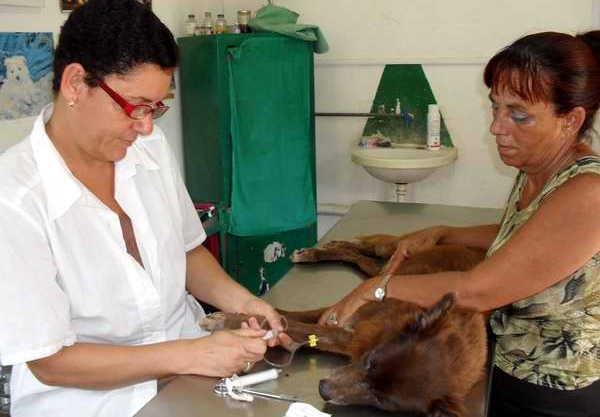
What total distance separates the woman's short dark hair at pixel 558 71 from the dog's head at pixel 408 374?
664 mm

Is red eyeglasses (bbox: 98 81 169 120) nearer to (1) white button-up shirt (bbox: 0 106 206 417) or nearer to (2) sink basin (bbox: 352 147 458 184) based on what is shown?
(1) white button-up shirt (bbox: 0 106 206 417)

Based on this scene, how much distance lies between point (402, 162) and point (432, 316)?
2.36m

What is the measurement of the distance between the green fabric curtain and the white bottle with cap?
2.73ft

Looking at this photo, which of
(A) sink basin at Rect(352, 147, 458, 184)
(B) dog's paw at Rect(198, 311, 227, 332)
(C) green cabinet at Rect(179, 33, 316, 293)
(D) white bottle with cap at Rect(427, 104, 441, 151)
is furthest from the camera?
(D) white bottle with cap at Rect(427, 104, 441, 151)

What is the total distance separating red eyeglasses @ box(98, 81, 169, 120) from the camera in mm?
1438

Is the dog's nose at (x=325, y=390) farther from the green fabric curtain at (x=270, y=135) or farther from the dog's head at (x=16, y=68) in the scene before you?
the green fabric curtain at (x=270, y=135)

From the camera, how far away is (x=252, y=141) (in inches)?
147

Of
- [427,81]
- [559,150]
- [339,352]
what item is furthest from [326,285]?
[427,81]

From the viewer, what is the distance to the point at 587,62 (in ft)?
5.59

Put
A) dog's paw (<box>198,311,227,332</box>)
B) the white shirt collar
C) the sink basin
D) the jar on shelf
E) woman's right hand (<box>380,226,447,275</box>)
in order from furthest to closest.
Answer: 1. the jar on shelf
2. the sink basin
3. woman's right hand (<box>380,226,447,275</box>)
4. dog's paw (<box>198,311,227,332</box>)
5. the white shirt collar

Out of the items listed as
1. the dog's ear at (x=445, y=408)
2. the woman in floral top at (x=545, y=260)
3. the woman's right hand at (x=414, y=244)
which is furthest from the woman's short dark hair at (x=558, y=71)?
the dog's ear at (x=445, y=408)

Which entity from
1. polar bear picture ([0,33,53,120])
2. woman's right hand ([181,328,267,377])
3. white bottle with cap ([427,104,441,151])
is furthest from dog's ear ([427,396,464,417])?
white bottle with cap ([427,104,441,151])


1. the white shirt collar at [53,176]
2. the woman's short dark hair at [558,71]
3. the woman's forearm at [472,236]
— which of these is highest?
the woman's short dark hair at [558,71]

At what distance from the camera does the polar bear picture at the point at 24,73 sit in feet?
8.25
